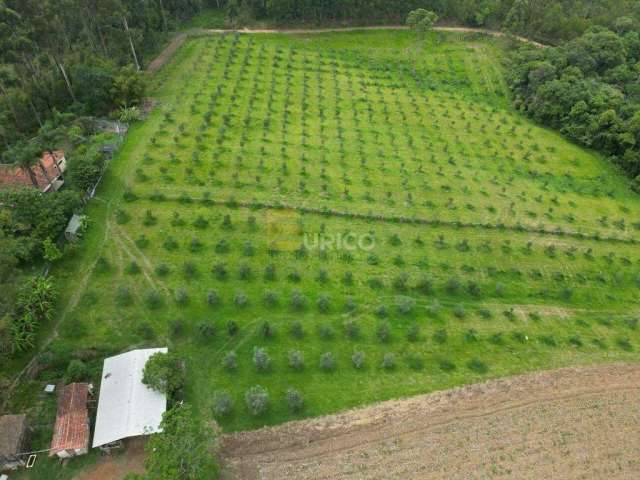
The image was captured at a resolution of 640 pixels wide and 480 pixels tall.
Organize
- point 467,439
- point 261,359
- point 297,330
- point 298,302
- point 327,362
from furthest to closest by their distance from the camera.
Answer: point 298,302, point 297,330, point 327,362, point 261,359, point 467,439

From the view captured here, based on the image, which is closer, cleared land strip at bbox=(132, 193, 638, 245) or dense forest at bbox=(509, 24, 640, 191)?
cleared land strip at bbox=(132, 193, 638, 245)

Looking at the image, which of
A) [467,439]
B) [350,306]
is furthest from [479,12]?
[467,439]

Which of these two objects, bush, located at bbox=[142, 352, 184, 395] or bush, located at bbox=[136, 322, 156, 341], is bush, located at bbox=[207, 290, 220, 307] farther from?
bush, located at bbox=[142, 352, 184, 395]

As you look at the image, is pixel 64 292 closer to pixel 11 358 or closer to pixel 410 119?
pixel 11 358

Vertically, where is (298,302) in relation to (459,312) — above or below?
above

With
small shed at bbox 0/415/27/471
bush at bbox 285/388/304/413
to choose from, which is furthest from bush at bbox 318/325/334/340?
small shed at bbox 0/415/27/471

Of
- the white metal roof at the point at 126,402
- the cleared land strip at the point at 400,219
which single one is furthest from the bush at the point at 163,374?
the cleared land strip at the point at 400,219

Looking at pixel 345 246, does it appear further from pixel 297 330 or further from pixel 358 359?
pixel 358 359
